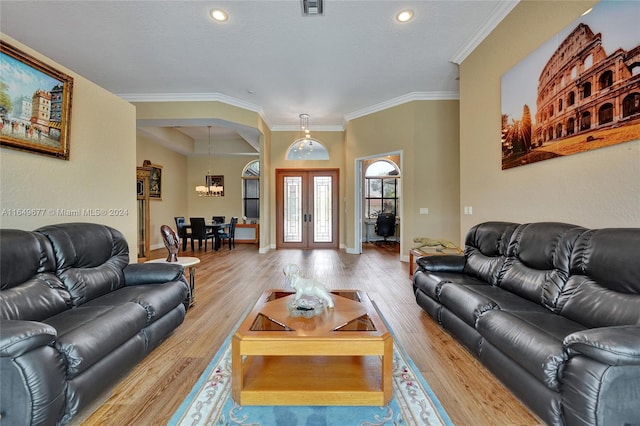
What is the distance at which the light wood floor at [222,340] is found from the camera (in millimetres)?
1491


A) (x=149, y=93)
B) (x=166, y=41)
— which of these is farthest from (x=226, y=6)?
(x=149, y=93)

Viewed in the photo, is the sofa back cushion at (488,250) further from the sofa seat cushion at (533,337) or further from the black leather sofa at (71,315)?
the black leather sofa at (71,315)

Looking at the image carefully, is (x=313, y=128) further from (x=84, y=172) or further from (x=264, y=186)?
(x=84, y=172)

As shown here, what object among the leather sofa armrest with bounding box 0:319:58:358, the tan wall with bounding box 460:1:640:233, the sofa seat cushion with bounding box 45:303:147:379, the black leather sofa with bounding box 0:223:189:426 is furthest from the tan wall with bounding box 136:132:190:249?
the tan wall with bounding box 460:1:640:233

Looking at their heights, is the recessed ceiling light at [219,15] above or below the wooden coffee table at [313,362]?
above

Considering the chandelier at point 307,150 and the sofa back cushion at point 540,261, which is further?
the chandelier at point 307,150

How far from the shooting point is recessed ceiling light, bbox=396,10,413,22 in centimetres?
317

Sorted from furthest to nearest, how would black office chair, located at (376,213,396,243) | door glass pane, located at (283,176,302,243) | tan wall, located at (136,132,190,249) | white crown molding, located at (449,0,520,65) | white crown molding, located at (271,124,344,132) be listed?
black office chair, located at (376,213,396,243), door glass pane, located at (283,176,302,243), white crown molding, located at (271,124,344,132), tan wall, located at (136,132,190,249), white crown molding, located at (449,0,520,65)

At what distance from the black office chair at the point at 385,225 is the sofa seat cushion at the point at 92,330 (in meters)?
7.45

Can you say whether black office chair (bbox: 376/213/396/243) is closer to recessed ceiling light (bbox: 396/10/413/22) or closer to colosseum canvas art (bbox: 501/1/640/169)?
colosseum canvas art (bbox: 501/1/640/169)

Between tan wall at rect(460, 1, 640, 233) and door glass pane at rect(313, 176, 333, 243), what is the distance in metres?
4.19

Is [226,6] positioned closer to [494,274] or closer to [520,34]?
[520,34]

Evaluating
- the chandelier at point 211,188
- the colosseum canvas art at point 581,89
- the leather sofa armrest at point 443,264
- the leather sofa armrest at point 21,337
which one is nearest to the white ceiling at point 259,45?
the colosseum canvas art at point 581,89

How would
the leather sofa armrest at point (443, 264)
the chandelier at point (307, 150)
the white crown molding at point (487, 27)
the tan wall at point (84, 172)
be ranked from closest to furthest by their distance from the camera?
the tan wall at point (84, 172)
the leather sofa armrest at point (443, 264)
the white crown molding at point (487, 27)
the chandelier at point (307, 150)
